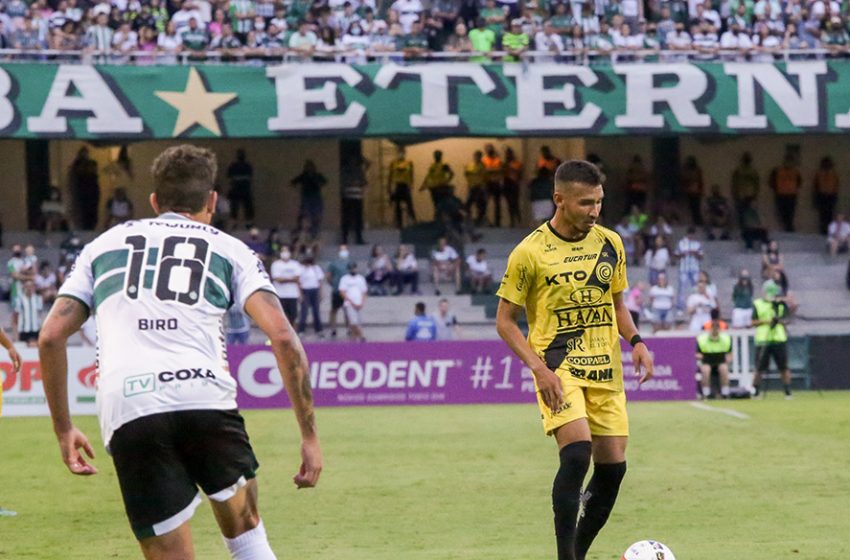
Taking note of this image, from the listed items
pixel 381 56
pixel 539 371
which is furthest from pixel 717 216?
pixel 539 371

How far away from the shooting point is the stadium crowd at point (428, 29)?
105 feet

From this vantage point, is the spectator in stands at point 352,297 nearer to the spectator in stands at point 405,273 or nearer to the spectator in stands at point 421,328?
the spectator in stands at point 405,273

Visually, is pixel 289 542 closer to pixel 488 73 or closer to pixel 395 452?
pixel 395 452

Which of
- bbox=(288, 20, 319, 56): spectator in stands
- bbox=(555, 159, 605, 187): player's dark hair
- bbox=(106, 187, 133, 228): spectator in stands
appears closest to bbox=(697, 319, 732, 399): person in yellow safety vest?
bbox=(288, 20, 319, 56): spectator in stands

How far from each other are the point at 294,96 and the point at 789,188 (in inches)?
511

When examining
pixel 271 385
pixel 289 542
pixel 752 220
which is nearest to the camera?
pixel 289 542

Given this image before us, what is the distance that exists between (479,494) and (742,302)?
19.1 m

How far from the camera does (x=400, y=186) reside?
36.4 meters

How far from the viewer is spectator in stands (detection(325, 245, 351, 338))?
3158 centimetres

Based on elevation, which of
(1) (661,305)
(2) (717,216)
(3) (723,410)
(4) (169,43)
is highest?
(4) (169,43)

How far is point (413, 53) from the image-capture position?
1282 inches

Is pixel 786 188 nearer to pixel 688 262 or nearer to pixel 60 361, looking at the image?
pixel 688 262

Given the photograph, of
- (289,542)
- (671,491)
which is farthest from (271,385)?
(289,542)

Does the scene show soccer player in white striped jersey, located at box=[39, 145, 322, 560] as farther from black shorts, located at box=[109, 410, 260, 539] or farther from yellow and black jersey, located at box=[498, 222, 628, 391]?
yellow and black jersey, located at box=[498, 222, 628, 391]
